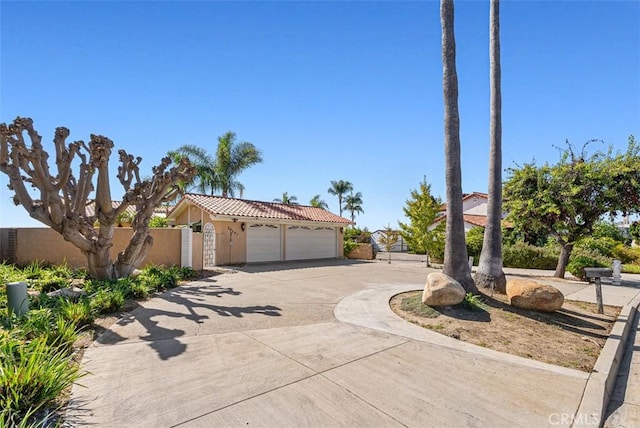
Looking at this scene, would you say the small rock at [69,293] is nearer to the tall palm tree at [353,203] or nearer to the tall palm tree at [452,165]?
the tall palm tree at [452,165]

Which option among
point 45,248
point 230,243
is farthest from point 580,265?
point 45,248

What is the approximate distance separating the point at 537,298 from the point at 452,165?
3.52 metres

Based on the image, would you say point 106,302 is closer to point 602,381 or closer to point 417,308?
point 417,308

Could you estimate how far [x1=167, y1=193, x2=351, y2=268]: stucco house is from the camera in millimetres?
16828

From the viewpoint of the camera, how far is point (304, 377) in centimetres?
397

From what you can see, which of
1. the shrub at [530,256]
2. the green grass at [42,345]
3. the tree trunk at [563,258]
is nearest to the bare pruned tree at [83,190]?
the green grass at [42,345]

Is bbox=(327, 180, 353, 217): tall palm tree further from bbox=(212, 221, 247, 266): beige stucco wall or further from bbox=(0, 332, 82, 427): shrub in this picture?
bbox=(0, 332, 82, 427): shrub

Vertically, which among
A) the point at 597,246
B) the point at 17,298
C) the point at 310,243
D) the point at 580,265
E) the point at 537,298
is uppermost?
the point at 310,243

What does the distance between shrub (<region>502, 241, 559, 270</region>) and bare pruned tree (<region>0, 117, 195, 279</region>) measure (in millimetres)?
18205

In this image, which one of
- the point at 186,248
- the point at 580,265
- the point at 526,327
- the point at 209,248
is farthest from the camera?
the point at 209,248

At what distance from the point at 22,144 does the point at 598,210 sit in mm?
19598

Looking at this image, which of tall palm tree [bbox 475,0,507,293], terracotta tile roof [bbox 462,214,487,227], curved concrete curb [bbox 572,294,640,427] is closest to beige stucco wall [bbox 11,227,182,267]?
tall palm tree [bbox 475,0,507,293]

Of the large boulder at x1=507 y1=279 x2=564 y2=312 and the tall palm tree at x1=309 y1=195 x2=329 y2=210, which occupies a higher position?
the tall palm tree at x1=309 y1=195 x2=329 y2=210

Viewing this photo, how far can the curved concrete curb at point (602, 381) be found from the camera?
3271 mm
